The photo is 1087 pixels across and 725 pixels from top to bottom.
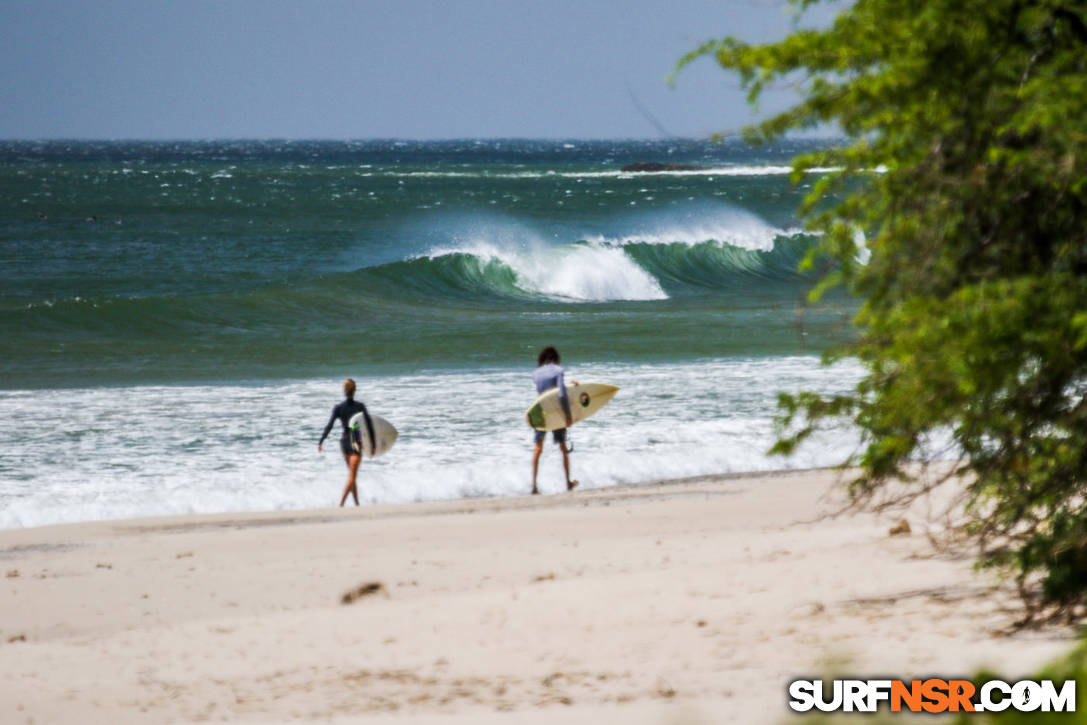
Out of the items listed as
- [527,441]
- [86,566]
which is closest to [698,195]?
[527,441]

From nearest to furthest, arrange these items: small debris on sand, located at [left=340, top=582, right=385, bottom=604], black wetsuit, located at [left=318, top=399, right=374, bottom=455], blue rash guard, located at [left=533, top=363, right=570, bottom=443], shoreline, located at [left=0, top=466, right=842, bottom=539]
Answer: small debris on sand, located at [left=340, top=582, right=385, bottom=604] < shoreline, located at [left=0, top=466, right=842, bottom=539] < black wetsuit, located at [left=318, top=399, right=374, bottom=455] < blue rash guard, located at [left=533, top=363, right=570, bottom=443]

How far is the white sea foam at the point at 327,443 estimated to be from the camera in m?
12.9

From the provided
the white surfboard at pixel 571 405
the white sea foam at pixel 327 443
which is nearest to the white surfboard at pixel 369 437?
the white sea foam at pixel 327 443

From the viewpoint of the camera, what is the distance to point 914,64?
5.50 metres

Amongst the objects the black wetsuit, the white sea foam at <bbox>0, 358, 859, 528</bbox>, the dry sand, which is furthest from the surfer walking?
the dry sand

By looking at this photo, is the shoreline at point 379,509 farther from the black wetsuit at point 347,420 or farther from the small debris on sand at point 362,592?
the small debris on sand at point 362,592

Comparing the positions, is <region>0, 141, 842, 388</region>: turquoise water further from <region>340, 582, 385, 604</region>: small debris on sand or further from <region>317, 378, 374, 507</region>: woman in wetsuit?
<region>317, 378, 374, 507</region>: woman in wetsuit

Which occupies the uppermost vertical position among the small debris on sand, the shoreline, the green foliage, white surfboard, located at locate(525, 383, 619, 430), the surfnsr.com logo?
the green foliage

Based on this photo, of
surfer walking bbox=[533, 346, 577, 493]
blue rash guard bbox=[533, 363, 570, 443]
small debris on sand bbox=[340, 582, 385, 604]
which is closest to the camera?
small debris on sand bbox=[340, 582, 385, 604]

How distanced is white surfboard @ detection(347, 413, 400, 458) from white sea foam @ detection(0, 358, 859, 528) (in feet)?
1.28

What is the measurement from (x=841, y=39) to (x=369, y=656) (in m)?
4.03

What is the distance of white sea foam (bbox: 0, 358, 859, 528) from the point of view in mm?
12883

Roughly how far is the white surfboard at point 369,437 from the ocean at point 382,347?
0.40m

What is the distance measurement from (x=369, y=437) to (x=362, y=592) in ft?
15.2
